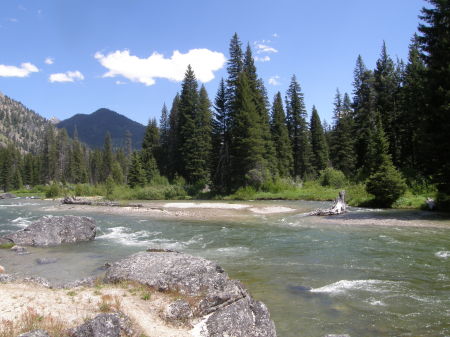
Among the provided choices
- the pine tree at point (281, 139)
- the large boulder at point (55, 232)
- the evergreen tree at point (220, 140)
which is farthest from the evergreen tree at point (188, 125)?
the large boulder at point (55, 232)

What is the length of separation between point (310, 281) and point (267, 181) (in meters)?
37.0

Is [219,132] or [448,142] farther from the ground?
[219,132]

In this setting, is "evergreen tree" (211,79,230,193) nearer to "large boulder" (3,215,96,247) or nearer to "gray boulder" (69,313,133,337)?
"large boulder" (3,215,96,247)

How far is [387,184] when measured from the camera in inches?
1105

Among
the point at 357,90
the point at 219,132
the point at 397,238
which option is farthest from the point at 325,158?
the point at 397,238

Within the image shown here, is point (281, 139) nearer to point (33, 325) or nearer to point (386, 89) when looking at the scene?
point (386, 89)

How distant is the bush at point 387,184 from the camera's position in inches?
1094

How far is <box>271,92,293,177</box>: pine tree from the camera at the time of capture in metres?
63.1

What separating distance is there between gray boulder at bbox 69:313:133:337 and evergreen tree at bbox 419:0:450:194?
23601mm

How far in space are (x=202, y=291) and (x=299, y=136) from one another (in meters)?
66.6

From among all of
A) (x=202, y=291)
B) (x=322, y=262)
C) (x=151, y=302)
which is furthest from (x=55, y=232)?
(x=322, y=262)

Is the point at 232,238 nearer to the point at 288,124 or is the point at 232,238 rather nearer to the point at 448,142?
the point at 448,142

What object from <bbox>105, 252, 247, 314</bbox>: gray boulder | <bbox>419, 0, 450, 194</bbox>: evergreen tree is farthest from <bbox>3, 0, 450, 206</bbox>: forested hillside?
<bbox>105, 252, 247, 314</bbox>: gray boulder

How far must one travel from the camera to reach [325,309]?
334 inches
